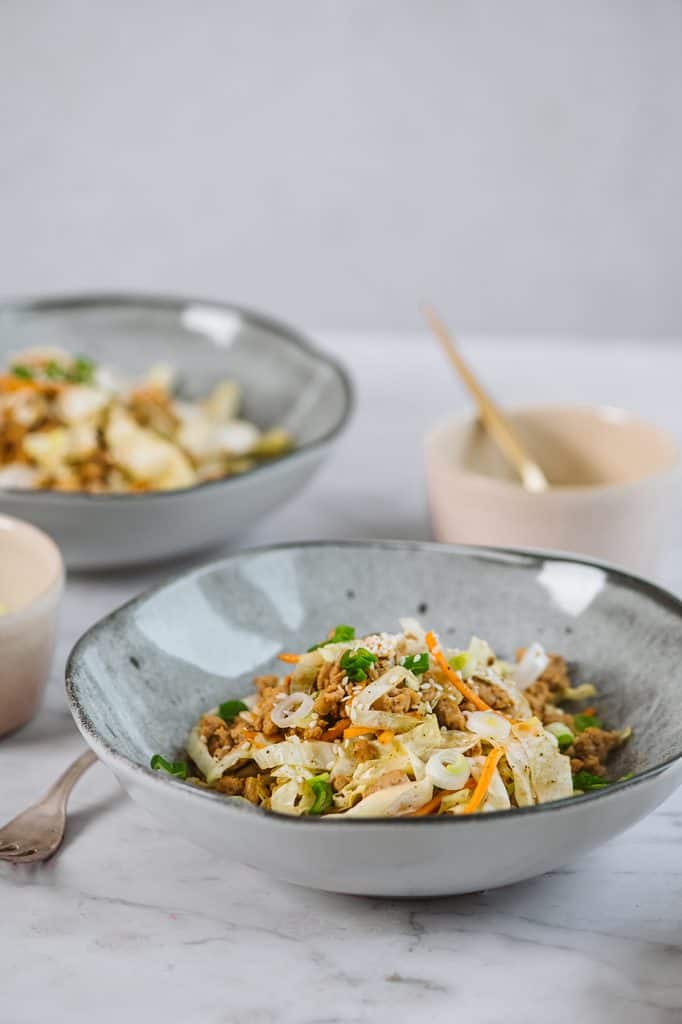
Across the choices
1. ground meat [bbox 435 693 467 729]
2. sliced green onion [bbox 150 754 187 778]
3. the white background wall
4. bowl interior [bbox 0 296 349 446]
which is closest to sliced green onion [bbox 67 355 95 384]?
bowl interior [bbox 0 296 349 446]

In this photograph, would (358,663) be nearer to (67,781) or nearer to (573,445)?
(67,781)

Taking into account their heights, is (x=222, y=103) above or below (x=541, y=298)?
above

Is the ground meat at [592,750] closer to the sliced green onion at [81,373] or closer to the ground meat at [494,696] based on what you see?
the ground meat at [494,696]

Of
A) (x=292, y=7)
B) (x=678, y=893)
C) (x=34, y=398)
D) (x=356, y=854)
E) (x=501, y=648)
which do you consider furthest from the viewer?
(x=292, y=7)

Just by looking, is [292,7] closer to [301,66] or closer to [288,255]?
[301,66]

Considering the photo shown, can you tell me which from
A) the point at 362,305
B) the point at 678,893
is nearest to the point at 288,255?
the point at 362,305

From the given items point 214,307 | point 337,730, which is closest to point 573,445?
point 214,307
